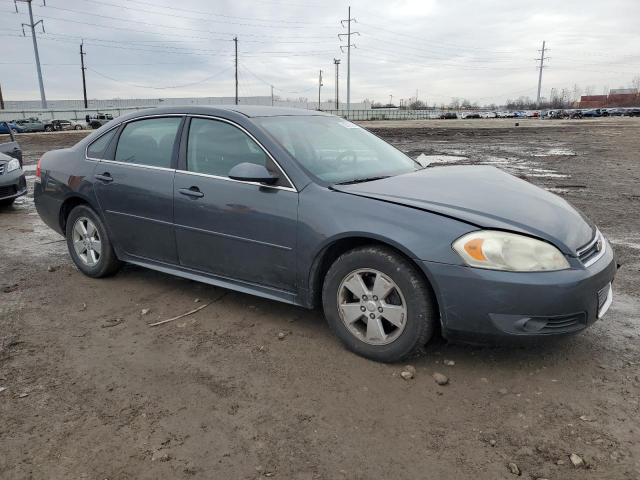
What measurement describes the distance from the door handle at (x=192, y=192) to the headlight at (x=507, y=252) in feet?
6.52

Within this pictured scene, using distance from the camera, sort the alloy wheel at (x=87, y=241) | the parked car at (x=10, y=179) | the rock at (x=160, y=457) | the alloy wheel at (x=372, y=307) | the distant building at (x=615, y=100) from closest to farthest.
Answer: the rock at (x=160, y=457), the alloy wheel at (x=372, y=307), the alloy wheel at (x=87, y=241), the parked car at (x=10, y=179), the distant building at (x=615, y=100)

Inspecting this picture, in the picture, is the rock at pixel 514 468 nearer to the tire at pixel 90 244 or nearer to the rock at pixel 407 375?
the rock at pixel 407 375

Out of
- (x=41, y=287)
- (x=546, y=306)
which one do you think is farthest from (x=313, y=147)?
(x=41, y=287)

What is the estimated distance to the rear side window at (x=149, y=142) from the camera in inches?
168

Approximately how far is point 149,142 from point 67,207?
1.31m

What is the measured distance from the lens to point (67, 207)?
5086mm

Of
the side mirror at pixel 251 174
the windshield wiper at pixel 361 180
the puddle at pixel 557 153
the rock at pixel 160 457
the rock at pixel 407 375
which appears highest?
the side mirror at pixel 251 174

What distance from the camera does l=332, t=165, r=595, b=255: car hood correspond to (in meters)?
3.00

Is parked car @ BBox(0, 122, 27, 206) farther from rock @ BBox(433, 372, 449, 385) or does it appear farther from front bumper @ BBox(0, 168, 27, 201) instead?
rock @ BBox(433, 372, 449, 385)

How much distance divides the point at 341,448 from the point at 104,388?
1493 millimetres

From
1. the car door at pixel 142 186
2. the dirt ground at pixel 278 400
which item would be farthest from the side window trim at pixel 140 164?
the dirt ground at pixel 278 400

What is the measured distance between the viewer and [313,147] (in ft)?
12.9

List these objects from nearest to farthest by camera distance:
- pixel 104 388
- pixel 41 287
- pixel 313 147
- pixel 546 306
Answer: pixel 546 306, pixel 104 388, pixel 313 147, pixel 41 287

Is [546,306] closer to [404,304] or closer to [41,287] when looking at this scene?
[404,304]
